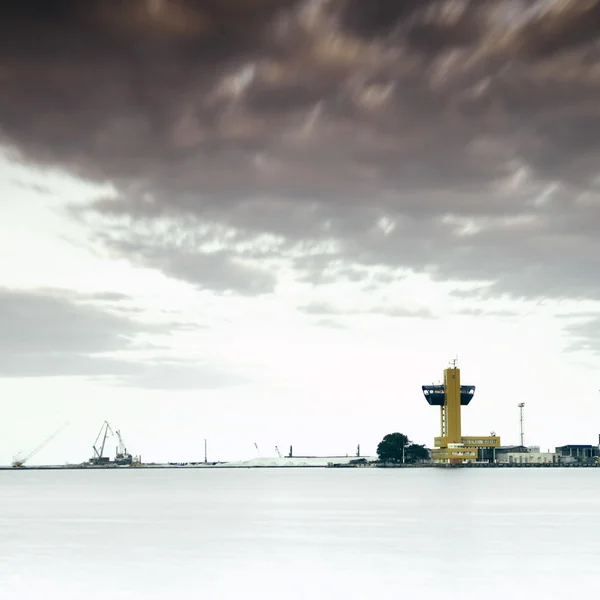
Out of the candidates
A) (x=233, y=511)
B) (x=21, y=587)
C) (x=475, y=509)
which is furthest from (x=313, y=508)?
(x=21, y=587)

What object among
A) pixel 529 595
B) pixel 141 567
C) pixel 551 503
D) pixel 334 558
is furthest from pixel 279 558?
pixel 551 503

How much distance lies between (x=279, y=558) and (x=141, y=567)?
8213 mm

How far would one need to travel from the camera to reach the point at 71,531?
264 feet

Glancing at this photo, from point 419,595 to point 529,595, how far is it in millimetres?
4619

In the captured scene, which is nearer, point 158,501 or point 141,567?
point 141,567

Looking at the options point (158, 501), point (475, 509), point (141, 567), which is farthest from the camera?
point (158, 501)

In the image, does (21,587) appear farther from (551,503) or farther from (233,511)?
(551,503)

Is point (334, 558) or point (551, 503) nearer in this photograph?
point (334, 558)

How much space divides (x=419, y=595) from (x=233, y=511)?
63036 millimetres

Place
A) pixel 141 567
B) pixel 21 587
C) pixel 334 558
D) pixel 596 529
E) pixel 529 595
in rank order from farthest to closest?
pixel 596 529 → pixel 334 558 → pixel 141 567 → pixel 21 587 → pixel 529 595

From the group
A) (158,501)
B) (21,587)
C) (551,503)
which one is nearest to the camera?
(21,587)

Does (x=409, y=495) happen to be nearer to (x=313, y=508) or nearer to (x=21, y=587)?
(x=313, y=508)

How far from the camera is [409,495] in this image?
463 ft

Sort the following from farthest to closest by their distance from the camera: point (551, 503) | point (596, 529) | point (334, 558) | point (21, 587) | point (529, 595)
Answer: point (551, 503) → point (596, 529) → point (334, 558) → point (21, 587) → point (529, 595)
